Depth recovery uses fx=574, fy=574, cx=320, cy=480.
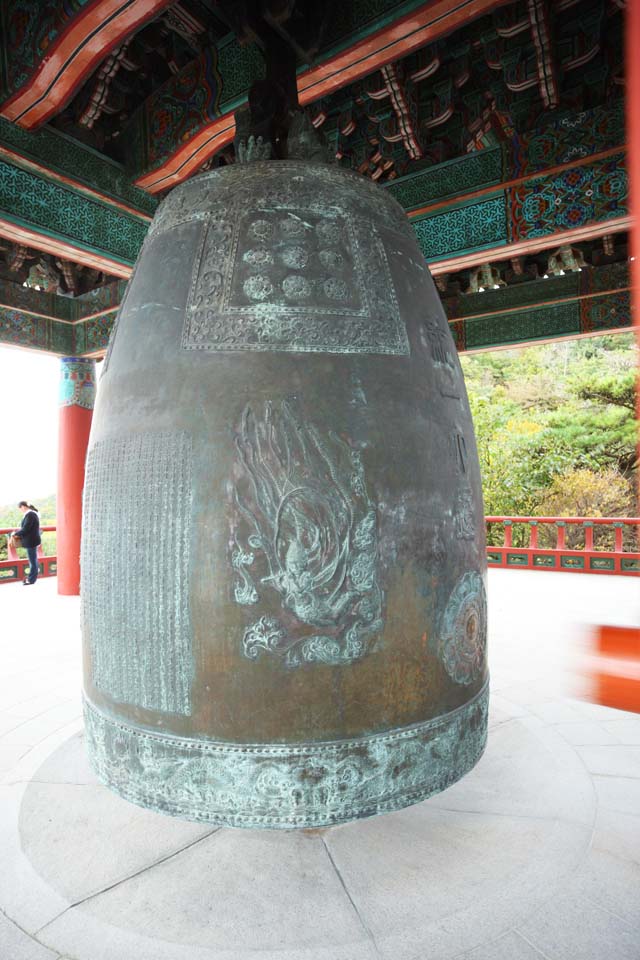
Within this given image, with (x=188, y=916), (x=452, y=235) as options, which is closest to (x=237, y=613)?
(x=188, y=916)

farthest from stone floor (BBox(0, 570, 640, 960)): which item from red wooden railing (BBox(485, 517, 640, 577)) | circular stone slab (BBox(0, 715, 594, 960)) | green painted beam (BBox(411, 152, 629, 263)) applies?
red wooden railing (BBox(485, 517, 640, 577))

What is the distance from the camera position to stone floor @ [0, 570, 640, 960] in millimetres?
1832

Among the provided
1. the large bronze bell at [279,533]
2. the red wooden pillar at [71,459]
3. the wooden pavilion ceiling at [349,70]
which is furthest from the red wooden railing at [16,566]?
the large bronze bell at [279,533]

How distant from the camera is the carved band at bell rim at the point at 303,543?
2.19 metres

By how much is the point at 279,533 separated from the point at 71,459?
22.8 feet

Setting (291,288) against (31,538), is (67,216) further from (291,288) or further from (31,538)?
(31,538)

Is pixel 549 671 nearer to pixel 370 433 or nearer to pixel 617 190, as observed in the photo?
pixel 370 433

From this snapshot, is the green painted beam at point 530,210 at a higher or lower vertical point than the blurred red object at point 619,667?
higher

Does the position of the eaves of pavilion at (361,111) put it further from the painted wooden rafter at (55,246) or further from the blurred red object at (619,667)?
the blurred red object at (619,667)

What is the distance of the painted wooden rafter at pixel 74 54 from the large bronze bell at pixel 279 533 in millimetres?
919

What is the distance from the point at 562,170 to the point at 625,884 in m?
4.20

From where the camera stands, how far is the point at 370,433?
2.29m

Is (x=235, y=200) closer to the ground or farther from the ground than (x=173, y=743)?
farther from the ground

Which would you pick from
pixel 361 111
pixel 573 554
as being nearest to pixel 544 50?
pixel 361 111
